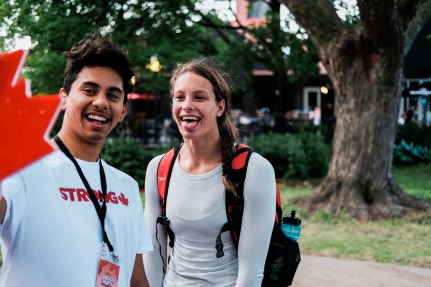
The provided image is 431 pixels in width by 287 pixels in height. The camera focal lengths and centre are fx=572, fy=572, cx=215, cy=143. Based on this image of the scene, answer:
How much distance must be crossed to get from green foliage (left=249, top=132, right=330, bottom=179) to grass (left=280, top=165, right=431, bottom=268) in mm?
3845

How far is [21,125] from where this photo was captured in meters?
0.96

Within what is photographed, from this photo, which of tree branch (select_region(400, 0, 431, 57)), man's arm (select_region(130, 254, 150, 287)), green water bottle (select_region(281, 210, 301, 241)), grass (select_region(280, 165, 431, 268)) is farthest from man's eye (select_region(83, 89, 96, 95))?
tree branch (select_region(400, 0, 431, 57))

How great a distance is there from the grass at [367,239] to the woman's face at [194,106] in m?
4.76

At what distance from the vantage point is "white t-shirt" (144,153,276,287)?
2.34 metres

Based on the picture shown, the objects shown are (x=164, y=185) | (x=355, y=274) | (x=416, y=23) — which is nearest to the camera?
(x=164, y=185)

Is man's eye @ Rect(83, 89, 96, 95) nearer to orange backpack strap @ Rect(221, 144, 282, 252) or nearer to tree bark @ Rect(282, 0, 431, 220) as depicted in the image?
orange backpack strap @ Rect(221, 144, 282, 252)

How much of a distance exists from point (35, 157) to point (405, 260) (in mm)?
6336

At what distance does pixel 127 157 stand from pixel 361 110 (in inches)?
218

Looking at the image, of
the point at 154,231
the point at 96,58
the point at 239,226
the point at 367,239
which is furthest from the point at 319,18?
the point at 96,58

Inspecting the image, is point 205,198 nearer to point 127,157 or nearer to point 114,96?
point 114,96

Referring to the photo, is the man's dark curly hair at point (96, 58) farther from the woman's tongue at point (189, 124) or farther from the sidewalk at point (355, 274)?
the sidewalk at point (355, 274)

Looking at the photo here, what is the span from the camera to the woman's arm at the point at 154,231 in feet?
8.63

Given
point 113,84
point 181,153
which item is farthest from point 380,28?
point 113,84

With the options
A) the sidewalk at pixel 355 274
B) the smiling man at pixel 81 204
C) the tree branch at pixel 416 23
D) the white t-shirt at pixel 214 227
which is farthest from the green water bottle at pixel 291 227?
the tree branch at pixel 416 23
